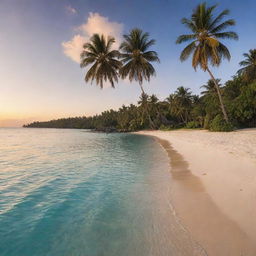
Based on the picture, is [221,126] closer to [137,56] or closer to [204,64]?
[204,64]

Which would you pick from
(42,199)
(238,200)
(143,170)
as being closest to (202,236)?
(238,200)

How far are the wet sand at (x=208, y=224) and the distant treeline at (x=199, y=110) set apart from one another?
19783mm

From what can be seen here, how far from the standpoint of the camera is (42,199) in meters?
4.61

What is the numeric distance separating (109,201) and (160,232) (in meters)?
1.84

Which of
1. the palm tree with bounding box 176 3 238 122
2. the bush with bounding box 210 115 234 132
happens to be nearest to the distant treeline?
the bush with bounding box 210 115 234 132

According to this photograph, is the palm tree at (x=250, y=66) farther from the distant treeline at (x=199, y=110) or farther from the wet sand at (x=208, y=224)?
the wet sand at (x=208, y=224)

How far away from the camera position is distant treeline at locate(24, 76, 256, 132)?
84.7 ft

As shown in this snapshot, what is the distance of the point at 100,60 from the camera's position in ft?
90.1

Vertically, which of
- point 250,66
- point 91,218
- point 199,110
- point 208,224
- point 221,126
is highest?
point 250,66

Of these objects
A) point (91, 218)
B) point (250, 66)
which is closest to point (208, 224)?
point (91, 218)

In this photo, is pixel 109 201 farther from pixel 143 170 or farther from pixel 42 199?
pixel 143 170

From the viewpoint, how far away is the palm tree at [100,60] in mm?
26875

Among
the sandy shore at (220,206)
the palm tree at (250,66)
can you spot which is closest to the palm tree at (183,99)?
the palm tree at (250,66)

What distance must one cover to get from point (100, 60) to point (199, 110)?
26124mm
